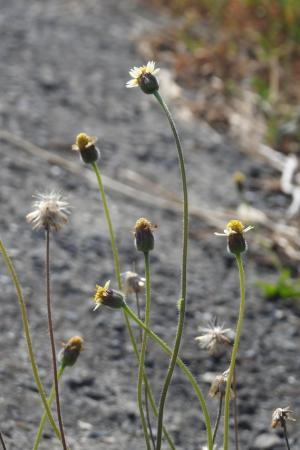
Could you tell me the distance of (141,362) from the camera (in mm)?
1651

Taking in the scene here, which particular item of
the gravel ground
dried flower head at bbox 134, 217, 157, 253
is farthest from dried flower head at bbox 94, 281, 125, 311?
the gravel ground

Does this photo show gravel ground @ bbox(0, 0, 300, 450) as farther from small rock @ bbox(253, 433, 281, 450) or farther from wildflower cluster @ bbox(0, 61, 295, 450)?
wildflower cluster @ bbox(0, 61, 295, 450)

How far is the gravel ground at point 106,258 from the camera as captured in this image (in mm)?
2439

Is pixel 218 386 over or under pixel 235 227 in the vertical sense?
under

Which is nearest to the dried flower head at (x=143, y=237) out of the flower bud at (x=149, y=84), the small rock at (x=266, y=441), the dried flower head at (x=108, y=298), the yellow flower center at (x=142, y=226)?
the yellow flower center at (x=142, y=226)

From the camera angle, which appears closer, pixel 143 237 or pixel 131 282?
pixel 143 237

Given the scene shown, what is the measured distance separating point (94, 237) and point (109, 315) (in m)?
0.56

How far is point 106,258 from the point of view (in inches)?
132

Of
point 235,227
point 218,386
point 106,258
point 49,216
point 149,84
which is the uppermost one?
point 106,258

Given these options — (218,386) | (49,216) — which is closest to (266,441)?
(218,386)

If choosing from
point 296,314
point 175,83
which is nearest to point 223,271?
point 296,314

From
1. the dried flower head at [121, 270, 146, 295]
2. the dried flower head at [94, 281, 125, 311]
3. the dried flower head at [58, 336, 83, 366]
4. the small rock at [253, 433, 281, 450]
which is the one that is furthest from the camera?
the small rock at [253, 433, 281, 450]

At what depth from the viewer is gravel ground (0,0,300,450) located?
244 cm

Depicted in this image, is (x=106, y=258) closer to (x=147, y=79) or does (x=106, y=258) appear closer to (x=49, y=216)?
(x=49, y=216)
